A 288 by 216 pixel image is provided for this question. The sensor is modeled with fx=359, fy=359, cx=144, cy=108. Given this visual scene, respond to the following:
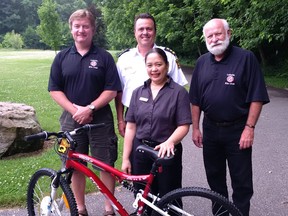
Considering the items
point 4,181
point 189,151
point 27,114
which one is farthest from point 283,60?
point 4,181

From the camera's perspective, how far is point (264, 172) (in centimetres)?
534

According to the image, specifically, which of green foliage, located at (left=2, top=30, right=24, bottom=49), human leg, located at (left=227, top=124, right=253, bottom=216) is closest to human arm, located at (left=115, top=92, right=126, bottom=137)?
human leg, located at (left=227, top=124, right=253, bottom=216)

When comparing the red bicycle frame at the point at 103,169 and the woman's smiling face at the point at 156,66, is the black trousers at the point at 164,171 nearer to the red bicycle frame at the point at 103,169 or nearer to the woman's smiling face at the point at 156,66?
the red bicycle frame at the point at 103,169

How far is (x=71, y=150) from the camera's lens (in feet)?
10.4

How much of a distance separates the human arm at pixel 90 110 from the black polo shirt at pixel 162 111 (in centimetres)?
45

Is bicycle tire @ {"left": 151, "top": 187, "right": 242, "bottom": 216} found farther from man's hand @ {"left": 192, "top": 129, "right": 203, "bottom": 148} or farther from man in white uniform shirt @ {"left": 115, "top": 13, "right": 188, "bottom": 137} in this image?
man in white uniform shirt @ {"left": 115, "top": 13, "right": 188, "bottom": 137}

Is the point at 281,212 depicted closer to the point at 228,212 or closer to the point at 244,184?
the point at 244,184

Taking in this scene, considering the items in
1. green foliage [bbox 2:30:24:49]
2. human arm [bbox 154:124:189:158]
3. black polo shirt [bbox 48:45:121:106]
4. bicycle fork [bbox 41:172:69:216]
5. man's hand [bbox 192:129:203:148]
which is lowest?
green foliage [bbox 2:30:24:49]

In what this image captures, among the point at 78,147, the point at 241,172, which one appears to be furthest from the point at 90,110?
the point at 241,172

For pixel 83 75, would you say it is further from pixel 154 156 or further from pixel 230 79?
pixel 230 79

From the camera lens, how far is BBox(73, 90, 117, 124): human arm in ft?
11.4

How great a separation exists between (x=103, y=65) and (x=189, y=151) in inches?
139

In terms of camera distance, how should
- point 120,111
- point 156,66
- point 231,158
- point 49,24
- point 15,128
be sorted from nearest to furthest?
1. point 156,66
2. point 231,158
3. point 120,111
4. point 15,128
5. point 49,24

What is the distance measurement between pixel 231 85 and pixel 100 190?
1.50 m
